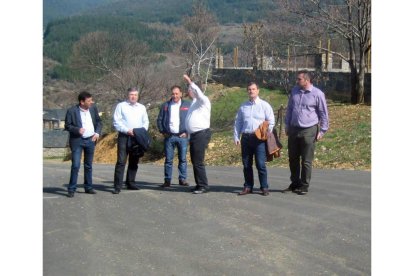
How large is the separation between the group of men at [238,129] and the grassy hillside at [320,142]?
531cm

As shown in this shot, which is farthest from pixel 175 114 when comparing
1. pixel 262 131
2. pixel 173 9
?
pixel 173 9

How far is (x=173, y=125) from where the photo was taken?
10.3m

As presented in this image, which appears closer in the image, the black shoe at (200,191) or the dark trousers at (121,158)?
the black shoe at (200,191)

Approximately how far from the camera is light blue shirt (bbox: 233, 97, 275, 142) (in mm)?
9281

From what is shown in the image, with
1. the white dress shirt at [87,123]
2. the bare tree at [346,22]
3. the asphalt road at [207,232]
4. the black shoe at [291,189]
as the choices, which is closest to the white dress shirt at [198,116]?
the asphalt road at [207,232]

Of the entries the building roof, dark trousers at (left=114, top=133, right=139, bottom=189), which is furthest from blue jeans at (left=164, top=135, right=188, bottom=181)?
the building roof

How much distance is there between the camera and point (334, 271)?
19.3 feet

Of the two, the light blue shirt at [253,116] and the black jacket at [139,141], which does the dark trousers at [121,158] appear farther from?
the light blue shirt at [253,116]

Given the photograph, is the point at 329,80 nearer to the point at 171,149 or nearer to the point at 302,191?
the point at 171,149

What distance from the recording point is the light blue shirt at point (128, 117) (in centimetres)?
975

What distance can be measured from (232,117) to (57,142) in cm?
4558

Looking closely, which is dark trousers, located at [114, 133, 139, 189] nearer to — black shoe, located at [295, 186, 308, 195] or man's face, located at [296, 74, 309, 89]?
black shoe, located at [295, 186, 308, 195]

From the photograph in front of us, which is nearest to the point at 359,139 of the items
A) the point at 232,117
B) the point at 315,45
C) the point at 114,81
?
the point at 315,45
